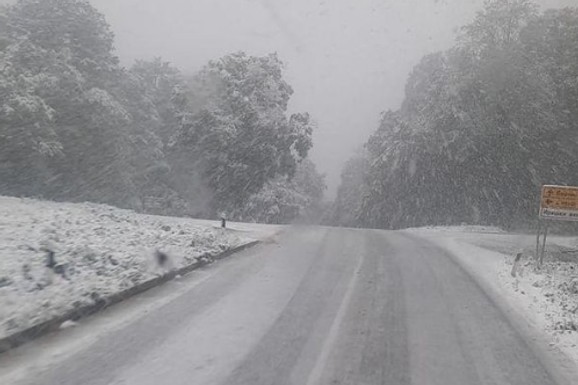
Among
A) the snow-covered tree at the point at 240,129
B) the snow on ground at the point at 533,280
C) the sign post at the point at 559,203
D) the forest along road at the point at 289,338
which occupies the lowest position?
the forest along road at the point at 289,338

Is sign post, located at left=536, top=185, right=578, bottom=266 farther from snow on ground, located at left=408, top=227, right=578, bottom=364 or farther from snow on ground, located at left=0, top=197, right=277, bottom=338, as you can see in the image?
snow on ground, located at left=0, top=197, right=277, bottom=338

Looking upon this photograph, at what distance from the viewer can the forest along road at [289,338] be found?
5.95 m

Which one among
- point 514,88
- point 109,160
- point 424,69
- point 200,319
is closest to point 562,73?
point 514,88

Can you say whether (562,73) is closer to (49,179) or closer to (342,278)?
(342,278)

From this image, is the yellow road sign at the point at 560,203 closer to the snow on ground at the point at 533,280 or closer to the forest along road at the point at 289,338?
the snow on ground at the point at 533,280

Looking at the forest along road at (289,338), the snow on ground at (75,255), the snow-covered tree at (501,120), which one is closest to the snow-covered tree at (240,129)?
the snow-covered tree at (501,120)

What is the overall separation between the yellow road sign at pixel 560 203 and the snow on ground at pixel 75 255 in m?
7.49

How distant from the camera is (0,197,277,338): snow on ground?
23.8ft

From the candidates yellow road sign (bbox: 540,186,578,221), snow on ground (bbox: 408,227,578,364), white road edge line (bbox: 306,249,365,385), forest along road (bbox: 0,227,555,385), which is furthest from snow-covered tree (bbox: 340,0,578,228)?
white road edge line (bbox: 306,249,365,385)

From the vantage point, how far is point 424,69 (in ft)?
140

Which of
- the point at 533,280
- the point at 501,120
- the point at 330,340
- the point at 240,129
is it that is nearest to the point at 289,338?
the point at 330,340

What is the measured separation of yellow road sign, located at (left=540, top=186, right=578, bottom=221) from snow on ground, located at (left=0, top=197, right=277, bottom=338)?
24.6 ft

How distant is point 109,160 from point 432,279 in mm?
24923

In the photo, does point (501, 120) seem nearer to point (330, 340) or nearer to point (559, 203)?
point (559, 203)
